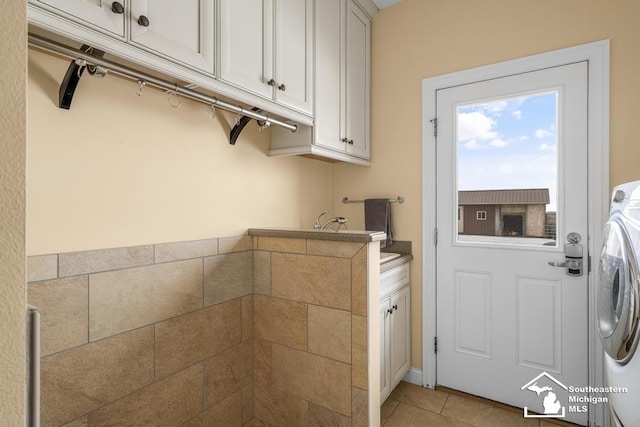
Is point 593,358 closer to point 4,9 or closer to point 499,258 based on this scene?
point 499,258

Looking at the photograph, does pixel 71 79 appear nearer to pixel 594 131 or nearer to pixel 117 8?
pixel 117 8

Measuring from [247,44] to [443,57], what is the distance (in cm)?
146

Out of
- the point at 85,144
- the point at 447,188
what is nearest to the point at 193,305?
the point at 85,144

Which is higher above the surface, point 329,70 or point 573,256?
point 329,70

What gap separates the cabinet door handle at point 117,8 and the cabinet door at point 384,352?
5.73ft

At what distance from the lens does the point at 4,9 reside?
360 millimetres

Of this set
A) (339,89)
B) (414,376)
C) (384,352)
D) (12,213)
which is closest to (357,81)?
(339,89)

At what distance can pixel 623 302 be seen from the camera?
1.05 metres

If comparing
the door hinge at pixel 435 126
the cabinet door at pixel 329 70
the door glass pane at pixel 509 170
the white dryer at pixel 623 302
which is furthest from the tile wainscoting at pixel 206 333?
the door hinge at pixel 435 126

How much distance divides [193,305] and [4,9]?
1368 mm

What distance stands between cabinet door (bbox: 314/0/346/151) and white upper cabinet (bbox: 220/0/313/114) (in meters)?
0.09

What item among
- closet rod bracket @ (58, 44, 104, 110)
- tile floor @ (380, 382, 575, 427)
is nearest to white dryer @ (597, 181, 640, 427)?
tile floor @ (380, 382, 575, 427)

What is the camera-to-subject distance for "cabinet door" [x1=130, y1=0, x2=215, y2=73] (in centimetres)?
105

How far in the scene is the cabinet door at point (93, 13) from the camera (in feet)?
2.85
